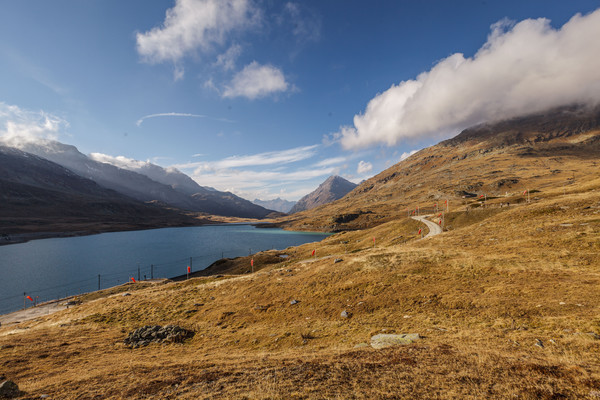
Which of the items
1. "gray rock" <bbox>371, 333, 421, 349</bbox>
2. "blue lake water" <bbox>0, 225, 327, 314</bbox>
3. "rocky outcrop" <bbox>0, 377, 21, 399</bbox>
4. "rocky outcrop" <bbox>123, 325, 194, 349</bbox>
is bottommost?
"blue lake water" <bbox>0, 225, 327, 314</bbox>

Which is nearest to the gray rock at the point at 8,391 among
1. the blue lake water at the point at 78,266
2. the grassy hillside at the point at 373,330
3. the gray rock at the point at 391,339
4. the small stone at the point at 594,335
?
the grassy hillside at the point at 373,330

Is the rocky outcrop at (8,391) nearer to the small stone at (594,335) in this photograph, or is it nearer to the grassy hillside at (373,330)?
the grassy hillside at (373,330)

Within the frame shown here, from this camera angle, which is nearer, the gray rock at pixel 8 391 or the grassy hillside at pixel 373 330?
the grassy hillside at pixel 373 330

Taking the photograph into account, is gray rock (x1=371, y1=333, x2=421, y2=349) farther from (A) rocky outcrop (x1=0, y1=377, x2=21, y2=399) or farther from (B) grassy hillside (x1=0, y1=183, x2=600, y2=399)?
(A) rocky outcrop (x1=0, y1=377, x2=21, y2=399)

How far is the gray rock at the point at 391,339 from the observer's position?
1560cm

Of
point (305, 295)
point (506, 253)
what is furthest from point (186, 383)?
point (506, 253)

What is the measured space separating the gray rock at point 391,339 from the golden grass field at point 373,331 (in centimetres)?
67

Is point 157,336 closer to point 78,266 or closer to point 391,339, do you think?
point 391,339

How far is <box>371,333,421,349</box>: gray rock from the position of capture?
15598 millimetres

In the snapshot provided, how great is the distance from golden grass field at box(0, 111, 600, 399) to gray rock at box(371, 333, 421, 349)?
0.67m

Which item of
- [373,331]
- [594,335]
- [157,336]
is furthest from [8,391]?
[594,335]

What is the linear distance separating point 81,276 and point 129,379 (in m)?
103

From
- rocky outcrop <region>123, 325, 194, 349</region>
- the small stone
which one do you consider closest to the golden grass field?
the small stone

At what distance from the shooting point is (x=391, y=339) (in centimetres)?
1633
